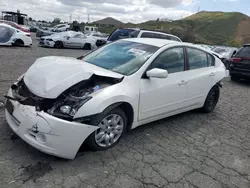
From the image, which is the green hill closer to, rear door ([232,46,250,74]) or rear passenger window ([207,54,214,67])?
rear door ([232,46,250,74])

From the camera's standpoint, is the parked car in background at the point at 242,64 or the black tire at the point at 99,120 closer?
the black tire at the point at 99,120

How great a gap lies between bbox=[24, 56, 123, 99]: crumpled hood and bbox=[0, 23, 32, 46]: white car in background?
506 inches

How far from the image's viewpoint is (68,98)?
3061 mm

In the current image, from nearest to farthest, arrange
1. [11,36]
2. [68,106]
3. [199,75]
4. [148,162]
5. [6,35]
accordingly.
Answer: [68,106]
[148,162]
[199,75]
[6,35]
[11,36]

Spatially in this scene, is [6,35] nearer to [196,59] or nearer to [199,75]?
[196,59]

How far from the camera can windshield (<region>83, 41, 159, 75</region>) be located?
12.5 feet

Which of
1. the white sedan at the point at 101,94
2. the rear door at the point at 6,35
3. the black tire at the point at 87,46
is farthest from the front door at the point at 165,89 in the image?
the black tire at the point at 87,46

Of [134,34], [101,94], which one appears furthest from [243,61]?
[101,94]

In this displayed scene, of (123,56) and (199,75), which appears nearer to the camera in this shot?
(123,56)

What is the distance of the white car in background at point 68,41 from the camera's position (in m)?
17.7

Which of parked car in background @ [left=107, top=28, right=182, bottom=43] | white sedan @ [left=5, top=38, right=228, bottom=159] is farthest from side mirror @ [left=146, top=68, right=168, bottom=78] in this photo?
parked car in background @ [left=107, top=28, right=182, bottom=43]

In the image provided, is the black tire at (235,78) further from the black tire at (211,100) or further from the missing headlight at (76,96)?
the missing headlight at (76,96)

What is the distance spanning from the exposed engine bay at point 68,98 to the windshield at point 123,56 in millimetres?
451

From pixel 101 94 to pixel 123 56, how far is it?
1.20m
